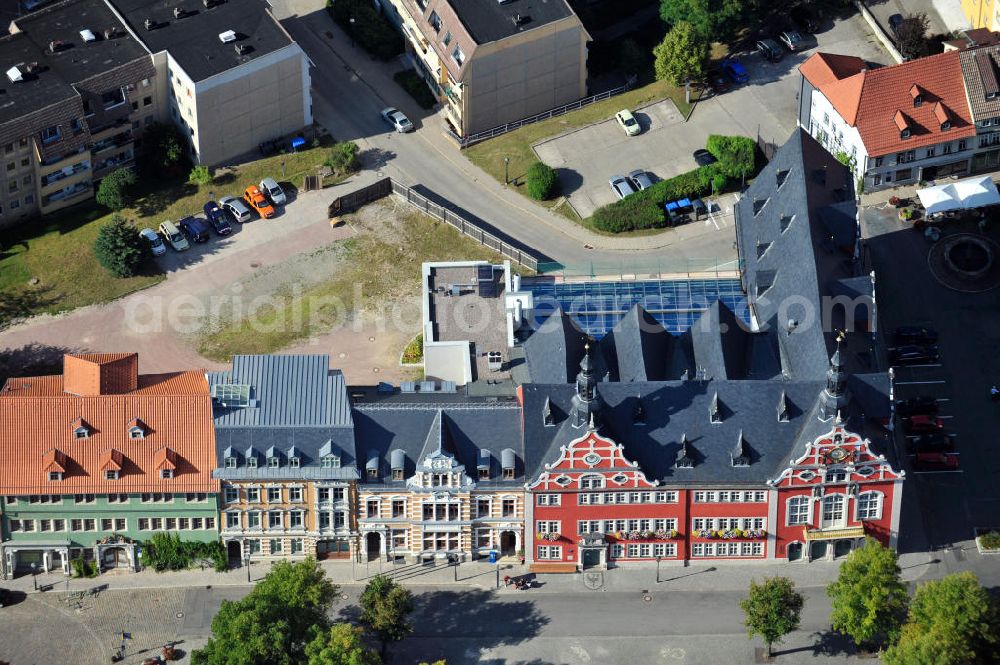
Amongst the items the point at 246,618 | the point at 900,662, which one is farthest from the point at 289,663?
the point at 900,662

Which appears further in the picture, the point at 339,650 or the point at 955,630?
the point at 955,630

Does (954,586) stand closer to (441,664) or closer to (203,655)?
(441,664)

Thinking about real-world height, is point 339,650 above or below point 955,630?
below
